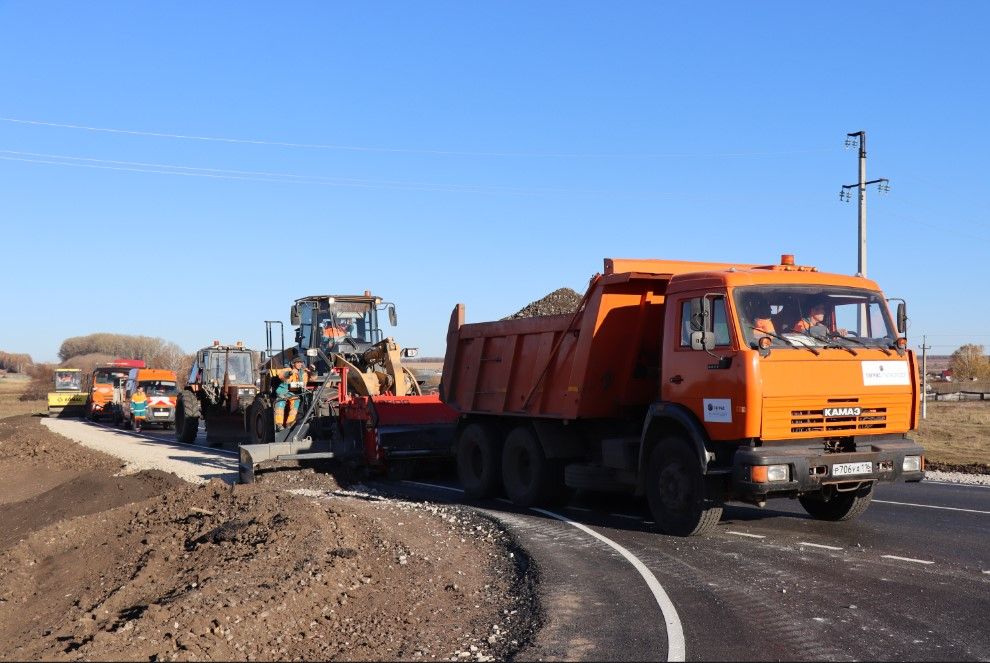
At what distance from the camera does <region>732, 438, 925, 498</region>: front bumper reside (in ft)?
30.2

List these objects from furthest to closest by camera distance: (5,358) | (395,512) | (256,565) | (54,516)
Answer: (5,358), (54,516), (395,512), (256,565)

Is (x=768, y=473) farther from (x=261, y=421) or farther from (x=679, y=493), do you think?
(x=261, y=421)

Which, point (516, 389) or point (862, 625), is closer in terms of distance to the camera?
point (862, 625)

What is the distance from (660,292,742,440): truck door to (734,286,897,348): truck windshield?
27 cm

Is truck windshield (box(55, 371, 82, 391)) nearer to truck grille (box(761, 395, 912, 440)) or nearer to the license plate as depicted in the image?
truck grille (box(761, 395, 912, 440))

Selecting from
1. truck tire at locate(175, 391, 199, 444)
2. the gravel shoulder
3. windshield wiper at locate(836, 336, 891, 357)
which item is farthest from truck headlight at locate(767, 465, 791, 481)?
truck tire at locate(175, 391, 199, 444)

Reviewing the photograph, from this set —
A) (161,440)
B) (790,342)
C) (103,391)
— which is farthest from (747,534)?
(103,391)

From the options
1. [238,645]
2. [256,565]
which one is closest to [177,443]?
[256,565]

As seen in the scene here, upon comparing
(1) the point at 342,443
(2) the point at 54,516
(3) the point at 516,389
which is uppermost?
(3) the point at 516,389

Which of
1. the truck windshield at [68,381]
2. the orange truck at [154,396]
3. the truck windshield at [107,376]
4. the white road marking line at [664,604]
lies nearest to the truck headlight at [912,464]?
the white road marking line at [664,604]

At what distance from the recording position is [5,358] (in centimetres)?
12950

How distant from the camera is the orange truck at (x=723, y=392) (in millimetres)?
9438

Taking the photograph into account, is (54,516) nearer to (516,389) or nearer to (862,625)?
(516,389)

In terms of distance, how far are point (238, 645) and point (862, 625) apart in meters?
4.27
